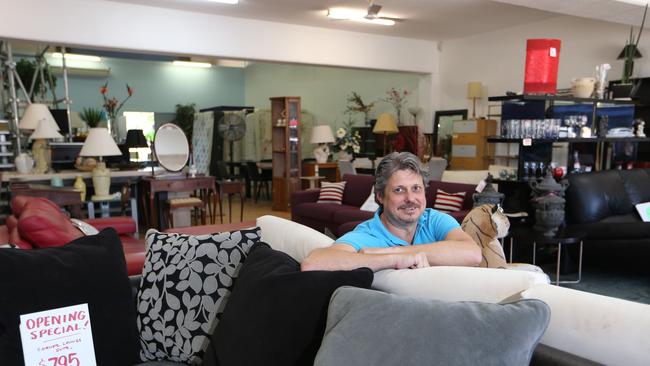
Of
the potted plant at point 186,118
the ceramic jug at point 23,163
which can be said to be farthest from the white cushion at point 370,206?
the potted plant at point 186,118

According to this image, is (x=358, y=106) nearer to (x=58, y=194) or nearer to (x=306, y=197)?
(x=306, y=197)

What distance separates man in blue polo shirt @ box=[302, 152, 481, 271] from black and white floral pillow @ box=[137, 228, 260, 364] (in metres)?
0.38

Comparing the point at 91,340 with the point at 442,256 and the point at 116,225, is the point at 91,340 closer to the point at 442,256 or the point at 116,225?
the point at 442,256

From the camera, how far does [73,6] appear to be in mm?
5371

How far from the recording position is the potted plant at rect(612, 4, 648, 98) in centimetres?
518

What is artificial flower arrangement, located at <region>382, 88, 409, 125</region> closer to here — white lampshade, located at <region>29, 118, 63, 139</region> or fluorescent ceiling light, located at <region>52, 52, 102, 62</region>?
white lampshade, located at <region>29, 118, 63, 139</region>

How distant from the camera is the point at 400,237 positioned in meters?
1.80

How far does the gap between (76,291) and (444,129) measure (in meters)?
7.35

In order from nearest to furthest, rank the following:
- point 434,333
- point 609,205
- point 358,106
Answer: point 434,333, point 609,205, point 358,106

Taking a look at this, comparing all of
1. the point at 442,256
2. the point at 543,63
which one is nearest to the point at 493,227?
the point at 442,256

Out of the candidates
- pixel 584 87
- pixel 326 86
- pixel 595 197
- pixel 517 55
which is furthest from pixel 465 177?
pixel 326 86

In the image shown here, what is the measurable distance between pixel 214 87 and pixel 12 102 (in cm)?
688

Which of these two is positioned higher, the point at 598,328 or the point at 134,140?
the point at 134,140

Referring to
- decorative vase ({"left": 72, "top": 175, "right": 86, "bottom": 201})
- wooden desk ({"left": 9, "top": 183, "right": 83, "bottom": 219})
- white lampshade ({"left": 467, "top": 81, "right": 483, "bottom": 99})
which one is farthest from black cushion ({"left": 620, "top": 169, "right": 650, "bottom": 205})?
decorative vase ({"left": 72, "top": 175, "right": 86, "bottom": 201})
